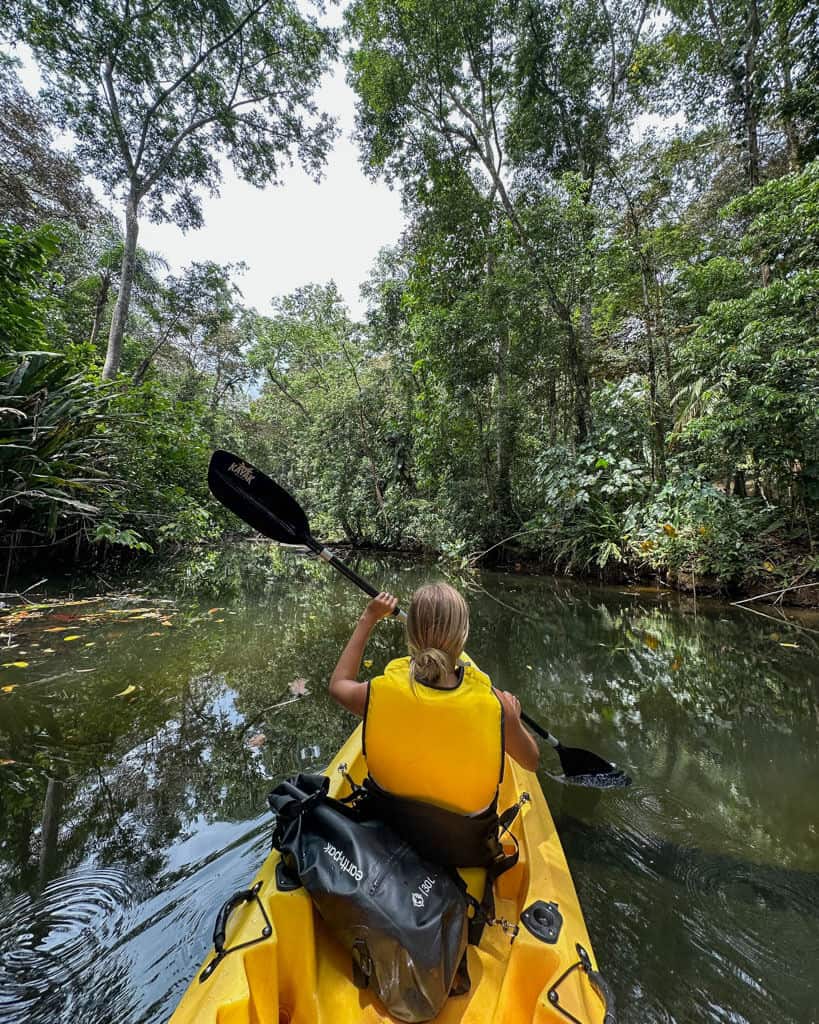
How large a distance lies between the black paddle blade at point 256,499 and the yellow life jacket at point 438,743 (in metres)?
1.66

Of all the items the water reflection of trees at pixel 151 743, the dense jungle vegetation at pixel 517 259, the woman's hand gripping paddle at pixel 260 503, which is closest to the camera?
the water reflection of trees at pixel 151 743

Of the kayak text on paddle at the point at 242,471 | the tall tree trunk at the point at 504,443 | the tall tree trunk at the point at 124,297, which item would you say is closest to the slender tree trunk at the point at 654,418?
the tall tree trunk at the point at 504,443

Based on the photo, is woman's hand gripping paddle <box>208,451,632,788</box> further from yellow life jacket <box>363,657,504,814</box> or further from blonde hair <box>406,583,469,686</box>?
A: yellow life jacket <box>363,657,504,814</box>

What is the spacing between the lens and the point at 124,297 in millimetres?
7949

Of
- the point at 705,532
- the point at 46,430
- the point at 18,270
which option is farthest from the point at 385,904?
the point at 705,532

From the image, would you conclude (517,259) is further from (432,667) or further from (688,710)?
(432,667)

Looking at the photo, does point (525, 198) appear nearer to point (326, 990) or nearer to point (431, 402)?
point (431, 402)

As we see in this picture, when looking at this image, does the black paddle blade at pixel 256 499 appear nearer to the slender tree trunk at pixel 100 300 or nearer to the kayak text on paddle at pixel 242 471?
the kayak text on paddle at pixel 242 471

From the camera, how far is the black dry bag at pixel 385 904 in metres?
0.98

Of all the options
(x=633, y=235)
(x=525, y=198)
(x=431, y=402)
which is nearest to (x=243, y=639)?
(x=431, y=402)

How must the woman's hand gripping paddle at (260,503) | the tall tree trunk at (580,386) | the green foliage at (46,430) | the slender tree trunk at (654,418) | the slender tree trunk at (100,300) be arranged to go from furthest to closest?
the slender tree trunk at (100,300), the tall tree trunk at (580,386), the slender tree trunk at (654,418), the green foliage at (46,430), the woman's hand gripping paddle at (260,503)

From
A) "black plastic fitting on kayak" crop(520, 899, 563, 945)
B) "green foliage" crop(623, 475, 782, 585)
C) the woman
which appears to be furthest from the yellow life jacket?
"green foliage" crop(623, 475, 782, 585)

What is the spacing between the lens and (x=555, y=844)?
1.48 metres

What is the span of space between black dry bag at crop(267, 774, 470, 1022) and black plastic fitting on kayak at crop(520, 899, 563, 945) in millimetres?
160
